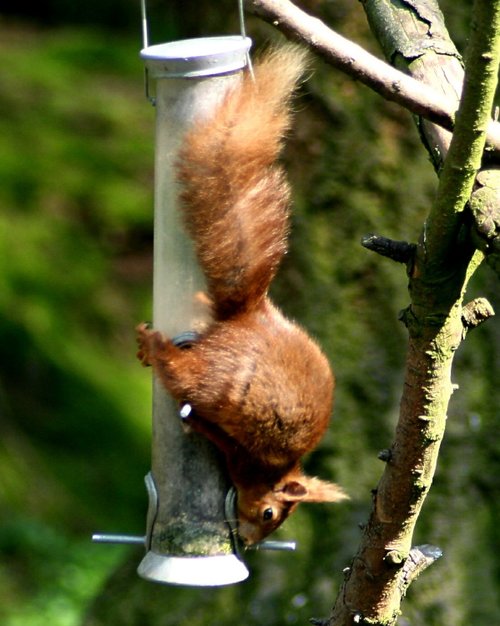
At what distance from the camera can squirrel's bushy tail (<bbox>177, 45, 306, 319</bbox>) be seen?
6.28ft

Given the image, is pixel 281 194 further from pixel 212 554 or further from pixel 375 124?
pixel 375 124

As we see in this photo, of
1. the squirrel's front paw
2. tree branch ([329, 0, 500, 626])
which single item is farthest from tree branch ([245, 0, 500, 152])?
the squirrel's front paw

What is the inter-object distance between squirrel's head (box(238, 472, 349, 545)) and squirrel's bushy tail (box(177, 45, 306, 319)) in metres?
0.35

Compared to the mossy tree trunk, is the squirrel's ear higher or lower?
lower

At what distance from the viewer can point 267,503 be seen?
86.2 inches

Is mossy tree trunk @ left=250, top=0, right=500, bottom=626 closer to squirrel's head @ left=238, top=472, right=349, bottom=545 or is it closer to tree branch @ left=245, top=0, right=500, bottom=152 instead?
tree branch @ left=245, top=0, right=500, bottom=152

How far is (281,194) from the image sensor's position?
2.02 metres

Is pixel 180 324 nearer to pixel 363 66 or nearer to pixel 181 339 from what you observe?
pixel 181 339

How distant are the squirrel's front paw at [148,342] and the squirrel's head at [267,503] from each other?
11.9 inches

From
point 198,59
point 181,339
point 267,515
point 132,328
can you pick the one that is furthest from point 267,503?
point 132,328

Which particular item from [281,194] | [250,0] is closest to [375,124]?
[281,194]

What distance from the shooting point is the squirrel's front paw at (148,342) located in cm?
207

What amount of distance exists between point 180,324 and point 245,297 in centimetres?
17

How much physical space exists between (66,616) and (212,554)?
2.49m
